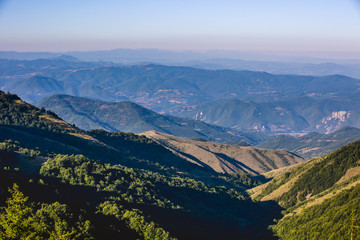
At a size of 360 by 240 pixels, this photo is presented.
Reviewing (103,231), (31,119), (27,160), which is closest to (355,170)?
(103,231)

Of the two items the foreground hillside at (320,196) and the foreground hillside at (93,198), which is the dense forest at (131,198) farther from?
the foreground hillside at (320,196)

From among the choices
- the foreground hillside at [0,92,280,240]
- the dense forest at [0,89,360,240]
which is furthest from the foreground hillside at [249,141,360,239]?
the foreground hillside at [0,92,280,240]

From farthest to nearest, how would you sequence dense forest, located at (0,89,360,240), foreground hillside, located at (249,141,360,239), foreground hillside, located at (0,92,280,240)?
foreground hillside, located at (249,141,360,239) < dense forest, located at (0,89,360,240) < foreground hillside, located at (0,92,280,240)

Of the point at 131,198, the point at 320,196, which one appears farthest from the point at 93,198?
the point at 320,196

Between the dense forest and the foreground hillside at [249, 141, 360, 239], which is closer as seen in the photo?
the dense forest

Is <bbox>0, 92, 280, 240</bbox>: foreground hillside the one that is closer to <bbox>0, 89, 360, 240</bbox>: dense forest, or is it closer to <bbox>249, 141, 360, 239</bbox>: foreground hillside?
<bbox>0, 89, 360, 240</bbox>: dense forest

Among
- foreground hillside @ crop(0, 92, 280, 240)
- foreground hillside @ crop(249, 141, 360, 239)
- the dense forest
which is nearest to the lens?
foreground hillside @ crop(0, 92, 280, 240)
